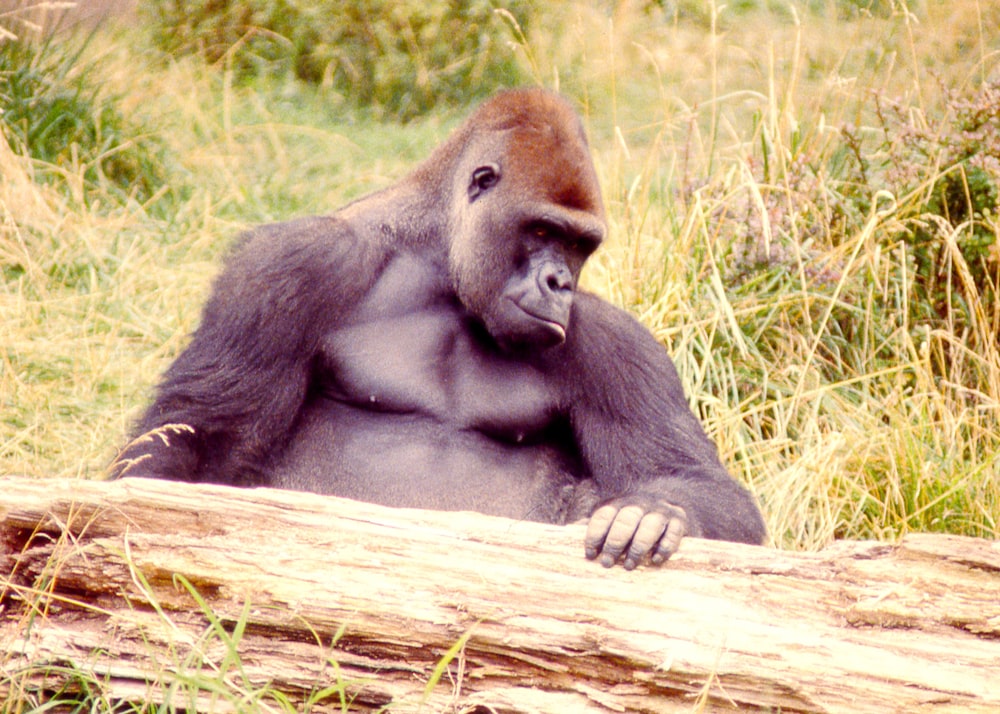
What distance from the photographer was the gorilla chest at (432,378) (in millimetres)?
3229

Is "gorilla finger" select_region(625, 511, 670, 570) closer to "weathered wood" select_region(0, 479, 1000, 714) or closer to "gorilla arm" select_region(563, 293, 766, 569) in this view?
"weathered wood" select_region(0, 479, 1000, 714)

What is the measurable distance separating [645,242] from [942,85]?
4.57 ft

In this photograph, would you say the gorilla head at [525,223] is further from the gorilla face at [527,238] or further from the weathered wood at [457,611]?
the weathered wood at [457,611]

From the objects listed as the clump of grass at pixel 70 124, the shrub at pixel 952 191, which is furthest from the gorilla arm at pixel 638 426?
the clump of grass at pixel 70 124

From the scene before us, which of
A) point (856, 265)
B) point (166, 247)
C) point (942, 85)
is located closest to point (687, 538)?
point (856, 265)

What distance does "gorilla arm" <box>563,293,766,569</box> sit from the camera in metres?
3.19

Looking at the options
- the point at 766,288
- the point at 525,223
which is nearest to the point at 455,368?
the point at 525,223

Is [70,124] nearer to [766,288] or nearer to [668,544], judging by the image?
[766,288]

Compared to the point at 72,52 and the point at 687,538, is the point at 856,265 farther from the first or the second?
the point at 72,52

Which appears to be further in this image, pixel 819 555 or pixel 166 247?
pixel 166 247

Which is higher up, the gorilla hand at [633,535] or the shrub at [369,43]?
the gorilla hand at [633,535]

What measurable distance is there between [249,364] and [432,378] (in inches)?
19.6

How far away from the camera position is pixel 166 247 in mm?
5781

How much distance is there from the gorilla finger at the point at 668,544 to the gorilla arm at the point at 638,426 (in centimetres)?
55
